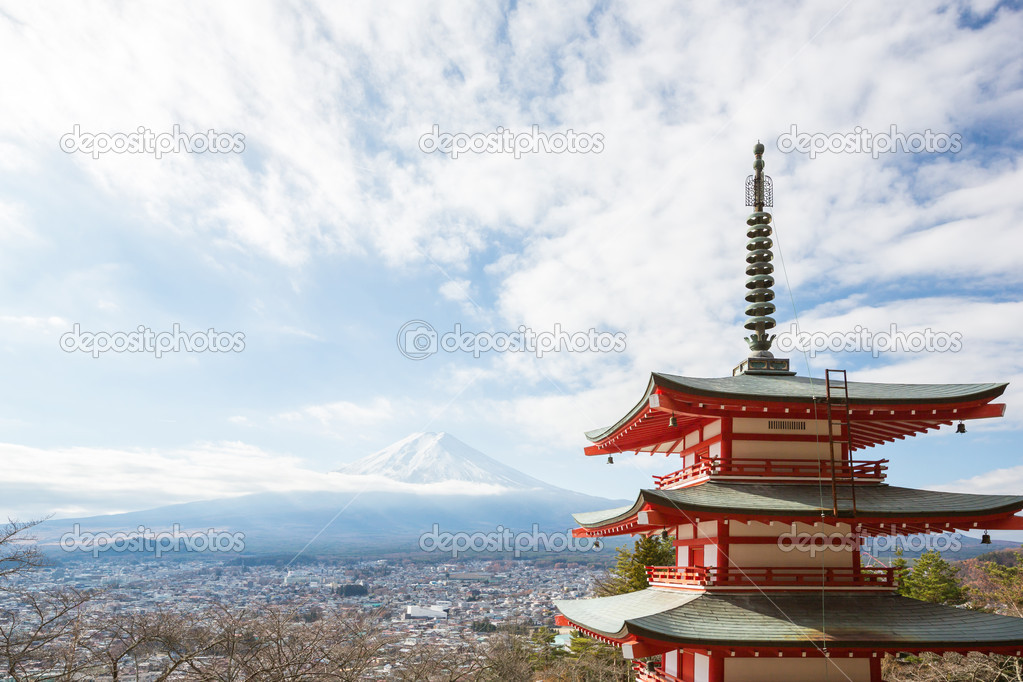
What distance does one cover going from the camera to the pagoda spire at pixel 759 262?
1473 cm

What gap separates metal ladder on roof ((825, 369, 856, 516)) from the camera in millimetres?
11031

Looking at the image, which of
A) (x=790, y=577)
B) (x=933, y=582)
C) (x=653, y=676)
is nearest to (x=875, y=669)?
(x=790, y=577)

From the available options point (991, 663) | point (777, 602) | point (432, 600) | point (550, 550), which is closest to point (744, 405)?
point (777, 602)

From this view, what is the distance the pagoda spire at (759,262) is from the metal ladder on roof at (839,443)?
8.11 ft

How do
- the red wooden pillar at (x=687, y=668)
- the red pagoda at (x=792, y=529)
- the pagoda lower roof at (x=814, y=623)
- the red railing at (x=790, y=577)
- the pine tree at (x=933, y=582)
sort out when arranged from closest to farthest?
the pagoda lower roof at (x=814, y=623)
the red pagoda at (x=792, y=529)
the red railing at (x=790, y=577)
the red wooden pillar at (x=687, y=668)
the pine tree at (x=933, y=582)

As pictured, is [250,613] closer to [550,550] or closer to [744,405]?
[744,405]

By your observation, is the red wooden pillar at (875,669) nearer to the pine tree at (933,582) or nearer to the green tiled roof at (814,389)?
the green tiled roof at (814,389)

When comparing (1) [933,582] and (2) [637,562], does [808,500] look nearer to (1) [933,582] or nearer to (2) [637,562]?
(2) [637,562]

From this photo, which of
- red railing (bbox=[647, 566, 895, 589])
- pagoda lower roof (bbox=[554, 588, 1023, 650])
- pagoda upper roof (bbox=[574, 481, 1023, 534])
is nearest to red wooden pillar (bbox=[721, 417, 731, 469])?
pagoda upper roof (bbox=[574, 481, 1023, 534])

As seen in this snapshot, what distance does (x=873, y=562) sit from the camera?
12.8 meters

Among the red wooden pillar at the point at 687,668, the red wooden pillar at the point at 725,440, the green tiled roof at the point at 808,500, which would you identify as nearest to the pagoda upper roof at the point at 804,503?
the green tiled roof at the point at 808,500

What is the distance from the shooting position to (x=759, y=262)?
15047 mm

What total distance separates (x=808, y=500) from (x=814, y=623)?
78.1 inches

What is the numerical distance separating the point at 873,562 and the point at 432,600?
5767 cm
